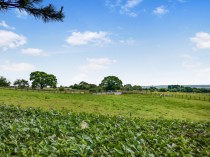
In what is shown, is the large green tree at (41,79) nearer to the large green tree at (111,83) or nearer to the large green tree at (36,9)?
the large green tree at (111,83)

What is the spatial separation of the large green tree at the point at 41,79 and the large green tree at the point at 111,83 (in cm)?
2323

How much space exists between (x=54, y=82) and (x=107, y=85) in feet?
78.1

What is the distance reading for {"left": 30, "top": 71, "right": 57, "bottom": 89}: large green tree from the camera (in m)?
116

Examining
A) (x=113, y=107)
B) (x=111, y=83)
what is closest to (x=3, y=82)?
(x=111, y=83)

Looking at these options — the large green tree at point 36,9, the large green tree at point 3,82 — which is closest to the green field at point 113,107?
the large green tree at point 36,9

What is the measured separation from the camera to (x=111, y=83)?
12338 cm

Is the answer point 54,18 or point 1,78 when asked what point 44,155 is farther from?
point 1,78

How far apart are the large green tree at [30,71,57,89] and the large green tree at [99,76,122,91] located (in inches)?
914

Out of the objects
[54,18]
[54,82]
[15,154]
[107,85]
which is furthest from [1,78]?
[15,154]

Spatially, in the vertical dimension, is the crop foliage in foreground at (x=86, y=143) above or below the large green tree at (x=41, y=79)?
below

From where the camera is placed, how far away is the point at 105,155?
8.53m

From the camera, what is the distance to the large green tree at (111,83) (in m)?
122

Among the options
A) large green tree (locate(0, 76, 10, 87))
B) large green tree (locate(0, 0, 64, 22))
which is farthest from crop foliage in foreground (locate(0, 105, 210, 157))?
large green tree (locate(0, 76, 10, 87))

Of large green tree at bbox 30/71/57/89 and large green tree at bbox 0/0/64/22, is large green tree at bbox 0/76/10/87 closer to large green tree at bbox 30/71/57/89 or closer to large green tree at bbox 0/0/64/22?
large green tree at bbox 30/71/57/89
